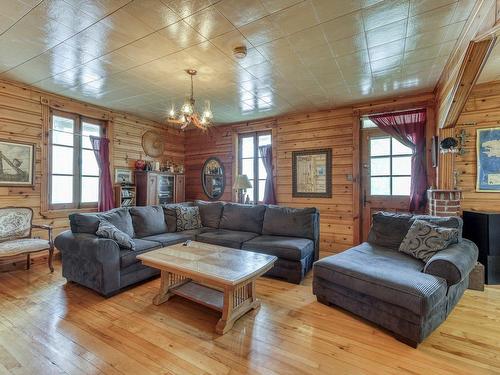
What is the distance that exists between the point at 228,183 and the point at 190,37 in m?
3.67

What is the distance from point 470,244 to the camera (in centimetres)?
267

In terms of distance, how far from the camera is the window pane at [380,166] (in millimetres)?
4246

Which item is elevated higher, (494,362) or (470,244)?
(470,244)

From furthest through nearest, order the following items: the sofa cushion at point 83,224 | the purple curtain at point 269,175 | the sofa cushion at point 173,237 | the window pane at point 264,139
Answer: the window pane at point 264,139
the purple curtain at point 269,175
the sofa cushion at point 173,237
the sofa cushion at point 83,224

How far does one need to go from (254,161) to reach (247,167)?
0.22 metres

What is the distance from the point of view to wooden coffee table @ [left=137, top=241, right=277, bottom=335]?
211cm

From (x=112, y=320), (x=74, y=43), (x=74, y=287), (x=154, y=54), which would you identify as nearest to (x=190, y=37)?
(x=154, y=54)

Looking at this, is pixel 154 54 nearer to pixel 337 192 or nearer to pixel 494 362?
pixel 337 192

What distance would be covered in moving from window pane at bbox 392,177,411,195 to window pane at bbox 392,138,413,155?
41 cm

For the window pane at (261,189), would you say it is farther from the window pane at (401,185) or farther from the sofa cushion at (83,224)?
the sofa cushion at (83,224)

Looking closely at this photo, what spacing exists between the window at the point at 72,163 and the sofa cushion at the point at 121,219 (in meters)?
1.34

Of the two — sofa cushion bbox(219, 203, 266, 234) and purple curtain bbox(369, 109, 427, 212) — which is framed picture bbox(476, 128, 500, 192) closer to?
purple curtain bbox(369, 109, 427, 212)

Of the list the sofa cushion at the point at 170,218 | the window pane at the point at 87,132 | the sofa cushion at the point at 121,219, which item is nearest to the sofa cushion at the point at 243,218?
the sofa cushion at the point at 170,218

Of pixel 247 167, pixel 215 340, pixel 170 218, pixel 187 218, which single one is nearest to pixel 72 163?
pixel 170 218
